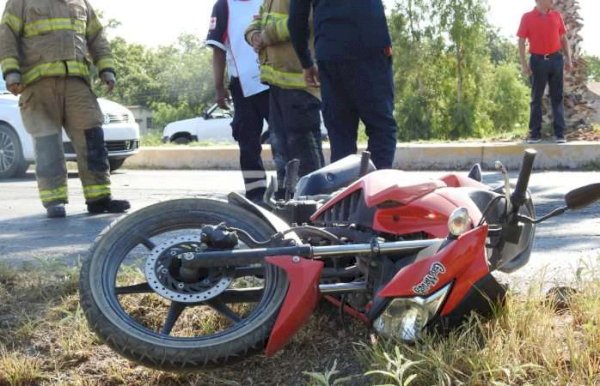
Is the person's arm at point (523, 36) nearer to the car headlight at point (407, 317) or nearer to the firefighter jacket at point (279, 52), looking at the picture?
the firefighter jacket at point (279, 52)

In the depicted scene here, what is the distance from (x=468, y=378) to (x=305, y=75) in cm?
298

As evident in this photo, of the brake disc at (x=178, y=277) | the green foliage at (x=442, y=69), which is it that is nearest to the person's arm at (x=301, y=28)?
the brake disc at (x=178, y=277)

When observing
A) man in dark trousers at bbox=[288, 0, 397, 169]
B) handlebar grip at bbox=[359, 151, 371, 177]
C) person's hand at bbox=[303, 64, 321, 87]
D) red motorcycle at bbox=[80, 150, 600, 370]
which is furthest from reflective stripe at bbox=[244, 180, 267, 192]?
red motorcycle at bbox=[80, 150, 600, 370]

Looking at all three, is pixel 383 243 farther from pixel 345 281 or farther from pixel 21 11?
pixel 21 11

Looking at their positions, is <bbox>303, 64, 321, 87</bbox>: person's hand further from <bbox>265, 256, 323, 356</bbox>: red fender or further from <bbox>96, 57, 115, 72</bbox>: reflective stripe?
<bbox>265, 256, 323, 356</bbox>: red fender

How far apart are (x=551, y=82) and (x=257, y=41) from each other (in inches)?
234

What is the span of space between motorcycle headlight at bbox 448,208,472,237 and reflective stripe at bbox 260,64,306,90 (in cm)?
291

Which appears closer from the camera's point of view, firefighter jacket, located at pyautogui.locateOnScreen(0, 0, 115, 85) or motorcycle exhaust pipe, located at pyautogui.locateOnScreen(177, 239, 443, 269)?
motorcycle exhaust pipe, located at pyautogui.locateOnScreen(177, 239, 443, 269)

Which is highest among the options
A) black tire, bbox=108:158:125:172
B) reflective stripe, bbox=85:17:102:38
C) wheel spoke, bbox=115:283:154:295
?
reflective stripe, bbox=85:17:102:38

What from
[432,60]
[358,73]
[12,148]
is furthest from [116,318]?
[432,60]

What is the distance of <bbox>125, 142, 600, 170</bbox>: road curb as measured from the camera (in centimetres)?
925

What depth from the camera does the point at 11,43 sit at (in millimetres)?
6078

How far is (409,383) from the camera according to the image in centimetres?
228

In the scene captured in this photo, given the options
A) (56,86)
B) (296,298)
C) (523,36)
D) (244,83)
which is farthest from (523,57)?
(296,298)
